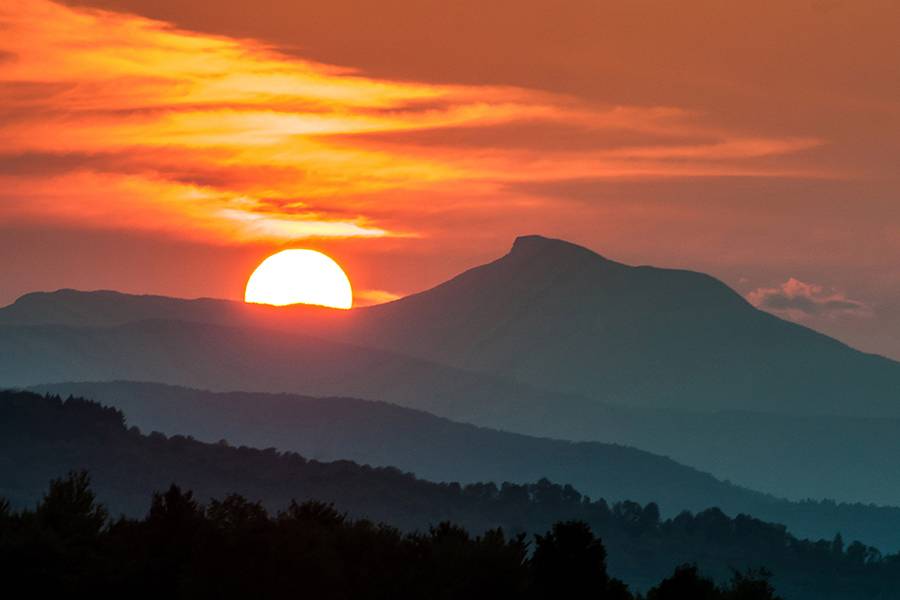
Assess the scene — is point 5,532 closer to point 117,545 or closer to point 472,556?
point 117,545

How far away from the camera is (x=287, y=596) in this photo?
98.1m

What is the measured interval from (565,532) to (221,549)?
754 inches

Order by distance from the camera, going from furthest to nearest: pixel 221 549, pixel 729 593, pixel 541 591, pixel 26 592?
1. pixel 729 593
2. pixel 541 591
3. pixel 221 549
4. pixel 26 592

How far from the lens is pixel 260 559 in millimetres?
99125

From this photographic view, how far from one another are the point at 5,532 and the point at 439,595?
22.9m

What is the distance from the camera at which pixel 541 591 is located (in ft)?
338

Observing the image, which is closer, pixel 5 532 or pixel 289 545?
pixel 5 532

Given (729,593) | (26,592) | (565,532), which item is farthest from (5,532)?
(729,593)

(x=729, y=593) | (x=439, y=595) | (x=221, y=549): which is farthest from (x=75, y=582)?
(x=729, y=593)

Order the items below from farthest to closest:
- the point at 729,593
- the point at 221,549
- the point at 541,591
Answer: the point at 729,593, the point at 541,591, the point at 221,549

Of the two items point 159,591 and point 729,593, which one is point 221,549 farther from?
point 729,593

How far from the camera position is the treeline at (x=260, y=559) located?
92.2 metres

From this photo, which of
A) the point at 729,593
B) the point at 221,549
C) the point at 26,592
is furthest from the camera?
the point at 729,593

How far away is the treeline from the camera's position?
92.2 meters
